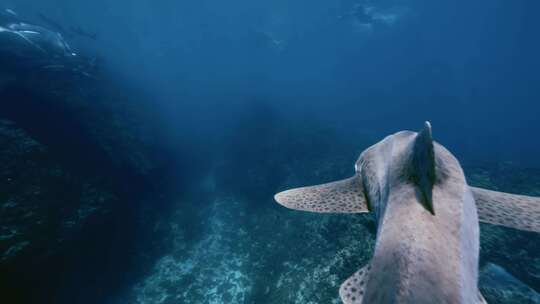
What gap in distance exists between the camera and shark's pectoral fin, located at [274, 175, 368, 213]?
3.67 meters

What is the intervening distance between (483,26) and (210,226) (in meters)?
57.1

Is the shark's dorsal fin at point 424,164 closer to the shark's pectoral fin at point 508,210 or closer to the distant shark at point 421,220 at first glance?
the distant shark at point 421,220

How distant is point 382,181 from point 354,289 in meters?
1.41

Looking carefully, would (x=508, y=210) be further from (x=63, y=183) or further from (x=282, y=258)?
(x=63, y=183)

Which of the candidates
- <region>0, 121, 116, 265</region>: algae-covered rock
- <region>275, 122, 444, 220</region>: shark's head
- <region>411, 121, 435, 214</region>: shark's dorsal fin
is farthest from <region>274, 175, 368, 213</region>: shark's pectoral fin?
<region>0, 121, 116, 265</region>: algae-covered rock

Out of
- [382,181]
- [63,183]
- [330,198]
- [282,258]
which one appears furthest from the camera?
[282,258]

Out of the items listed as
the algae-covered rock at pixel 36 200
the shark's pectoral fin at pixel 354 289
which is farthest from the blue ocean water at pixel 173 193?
the shark's pectoral fin at pixel 354 289

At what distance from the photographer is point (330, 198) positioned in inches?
156

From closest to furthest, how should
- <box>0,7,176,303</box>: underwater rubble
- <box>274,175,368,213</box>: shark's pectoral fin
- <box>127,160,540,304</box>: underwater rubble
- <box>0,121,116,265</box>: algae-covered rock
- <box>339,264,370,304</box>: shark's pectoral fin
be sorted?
<box>339,264,370,304</box>: shark's pectoral fin → <box>274,175,368,213</box>: shark's pectoral fin → <box>127,160,540,304</box>: underwater rubble → <box>0,121,116,265</box>: algae-covered rock → <box>0,7,176,303</box>: underwater rubble

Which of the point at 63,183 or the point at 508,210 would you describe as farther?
the point at 63,183

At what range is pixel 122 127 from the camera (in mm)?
14141

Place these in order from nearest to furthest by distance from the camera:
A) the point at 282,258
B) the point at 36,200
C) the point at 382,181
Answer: the point at 382,181 < the point at 36,200 < the point at 282,258

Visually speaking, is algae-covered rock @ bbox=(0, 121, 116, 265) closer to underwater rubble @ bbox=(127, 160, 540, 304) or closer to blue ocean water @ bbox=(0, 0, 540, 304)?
blue ocean water @ bbox=(0, 0, 540, 304)

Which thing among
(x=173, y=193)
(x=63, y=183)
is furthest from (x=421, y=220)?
(x=173, y=193)
